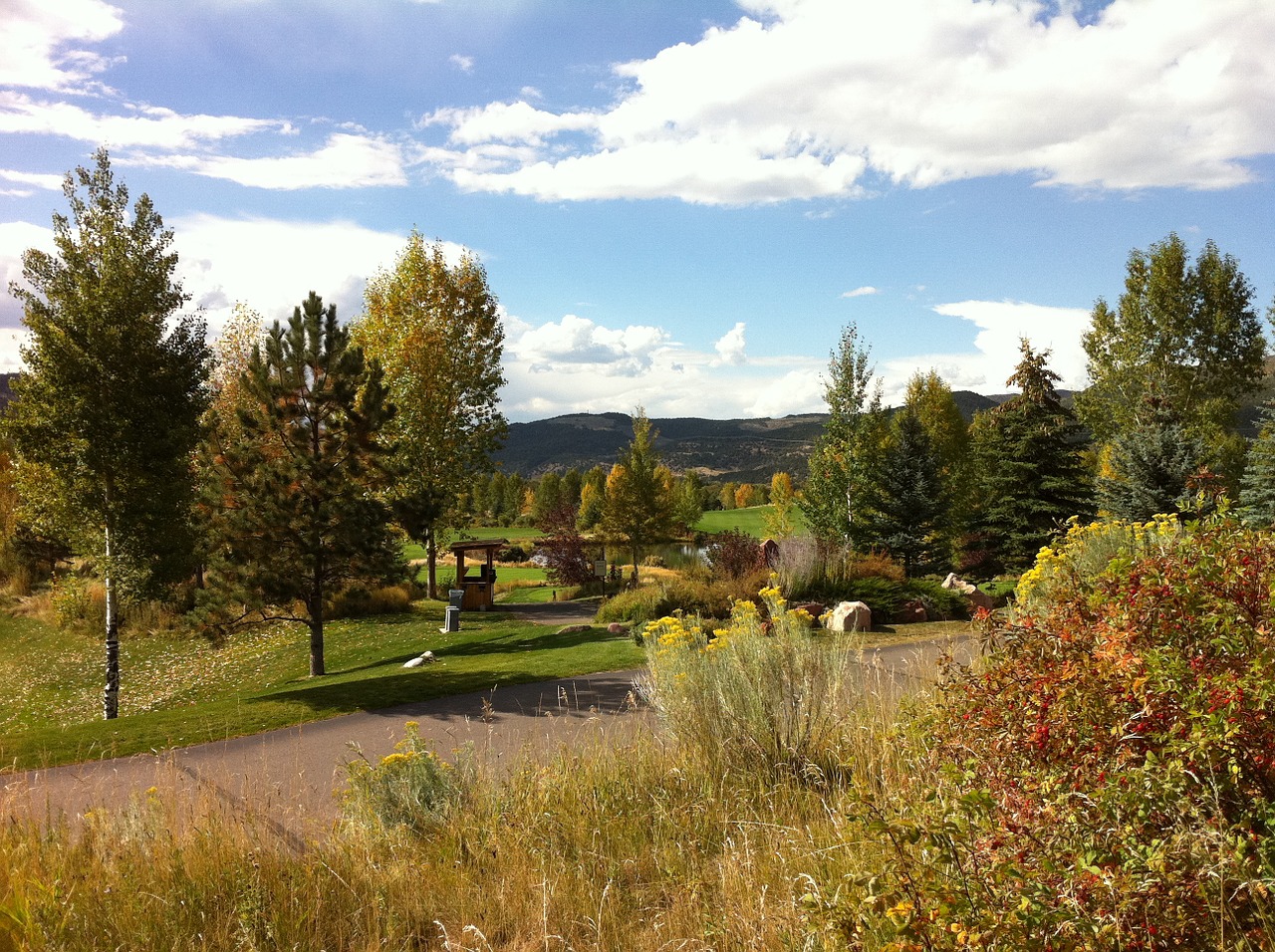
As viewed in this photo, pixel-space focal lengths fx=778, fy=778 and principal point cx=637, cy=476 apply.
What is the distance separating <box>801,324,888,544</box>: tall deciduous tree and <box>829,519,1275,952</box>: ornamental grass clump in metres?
19.2

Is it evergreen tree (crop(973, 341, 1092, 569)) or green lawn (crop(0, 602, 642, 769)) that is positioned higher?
evergreen tree (crop(973, 341, 1092, 569))

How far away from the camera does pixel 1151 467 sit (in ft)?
65.5

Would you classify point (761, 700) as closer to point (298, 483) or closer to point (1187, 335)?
point (298, 483)

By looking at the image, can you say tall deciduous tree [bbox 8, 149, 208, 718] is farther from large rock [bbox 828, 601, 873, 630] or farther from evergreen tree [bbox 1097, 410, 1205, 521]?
evergreen tree [bbox 1097, 410, 1205, 521]

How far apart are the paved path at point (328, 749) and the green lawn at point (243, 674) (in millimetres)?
388

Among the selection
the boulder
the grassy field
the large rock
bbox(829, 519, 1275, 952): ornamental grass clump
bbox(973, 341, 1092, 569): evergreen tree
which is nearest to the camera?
bbox(829, 519, 1275, 952): ornamental grass clump

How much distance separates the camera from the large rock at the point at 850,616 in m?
13.7

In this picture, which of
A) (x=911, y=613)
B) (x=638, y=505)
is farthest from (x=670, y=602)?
(x=638, y=505)

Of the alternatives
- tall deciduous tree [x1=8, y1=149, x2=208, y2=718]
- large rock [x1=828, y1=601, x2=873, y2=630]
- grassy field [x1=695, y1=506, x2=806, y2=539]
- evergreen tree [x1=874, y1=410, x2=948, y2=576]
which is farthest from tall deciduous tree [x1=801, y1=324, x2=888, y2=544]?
grassy field [x1=695, y1=506, x2=806, y2=539]

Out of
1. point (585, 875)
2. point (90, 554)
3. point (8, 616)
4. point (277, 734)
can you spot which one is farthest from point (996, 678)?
point (8, 616)

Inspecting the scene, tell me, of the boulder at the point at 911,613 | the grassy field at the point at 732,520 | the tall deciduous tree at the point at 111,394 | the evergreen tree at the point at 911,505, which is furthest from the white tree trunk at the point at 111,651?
the grassy field at the point at 732,520

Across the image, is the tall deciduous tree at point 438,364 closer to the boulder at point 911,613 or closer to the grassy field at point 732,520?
the boulder at point 911,613

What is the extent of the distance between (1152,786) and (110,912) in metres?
4.35

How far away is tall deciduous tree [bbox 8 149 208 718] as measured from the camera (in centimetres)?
1232
